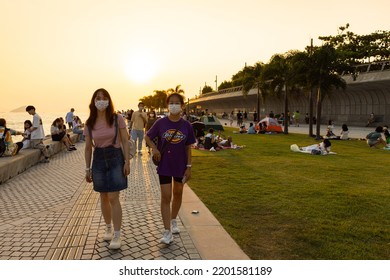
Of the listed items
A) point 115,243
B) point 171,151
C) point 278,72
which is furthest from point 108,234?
point 278,72

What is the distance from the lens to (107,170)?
4.39 metres

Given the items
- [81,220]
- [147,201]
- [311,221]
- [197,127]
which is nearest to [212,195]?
[147,201]

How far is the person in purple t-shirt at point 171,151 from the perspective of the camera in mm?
4453

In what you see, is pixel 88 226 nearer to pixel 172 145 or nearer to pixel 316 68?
pixel 172 145

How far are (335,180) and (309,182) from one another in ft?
2.57

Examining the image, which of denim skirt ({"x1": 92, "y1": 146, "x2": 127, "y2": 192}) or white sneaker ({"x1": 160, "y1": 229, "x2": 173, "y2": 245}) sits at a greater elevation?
denim skirt ({"x1": 92, "y1": 146, "x2": 127, "y2": 192})

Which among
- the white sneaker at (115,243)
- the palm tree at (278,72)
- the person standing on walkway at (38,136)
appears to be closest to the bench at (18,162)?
the person standing on walkway at (38,136)

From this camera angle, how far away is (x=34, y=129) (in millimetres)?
11688

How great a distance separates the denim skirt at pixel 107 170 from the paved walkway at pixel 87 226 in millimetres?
808

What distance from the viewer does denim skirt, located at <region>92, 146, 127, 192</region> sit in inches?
171

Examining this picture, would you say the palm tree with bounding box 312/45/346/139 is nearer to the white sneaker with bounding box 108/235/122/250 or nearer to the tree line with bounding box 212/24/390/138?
the tree line with bounding box 212/24/390/138

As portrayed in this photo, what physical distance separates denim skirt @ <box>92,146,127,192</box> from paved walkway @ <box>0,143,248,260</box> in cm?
81

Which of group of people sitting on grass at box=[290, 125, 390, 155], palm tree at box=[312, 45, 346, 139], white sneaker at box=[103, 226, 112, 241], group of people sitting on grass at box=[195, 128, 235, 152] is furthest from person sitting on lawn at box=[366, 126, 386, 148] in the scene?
white sneaker at box=[103, 226, 112, 241]

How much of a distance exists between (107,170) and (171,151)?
832mm
